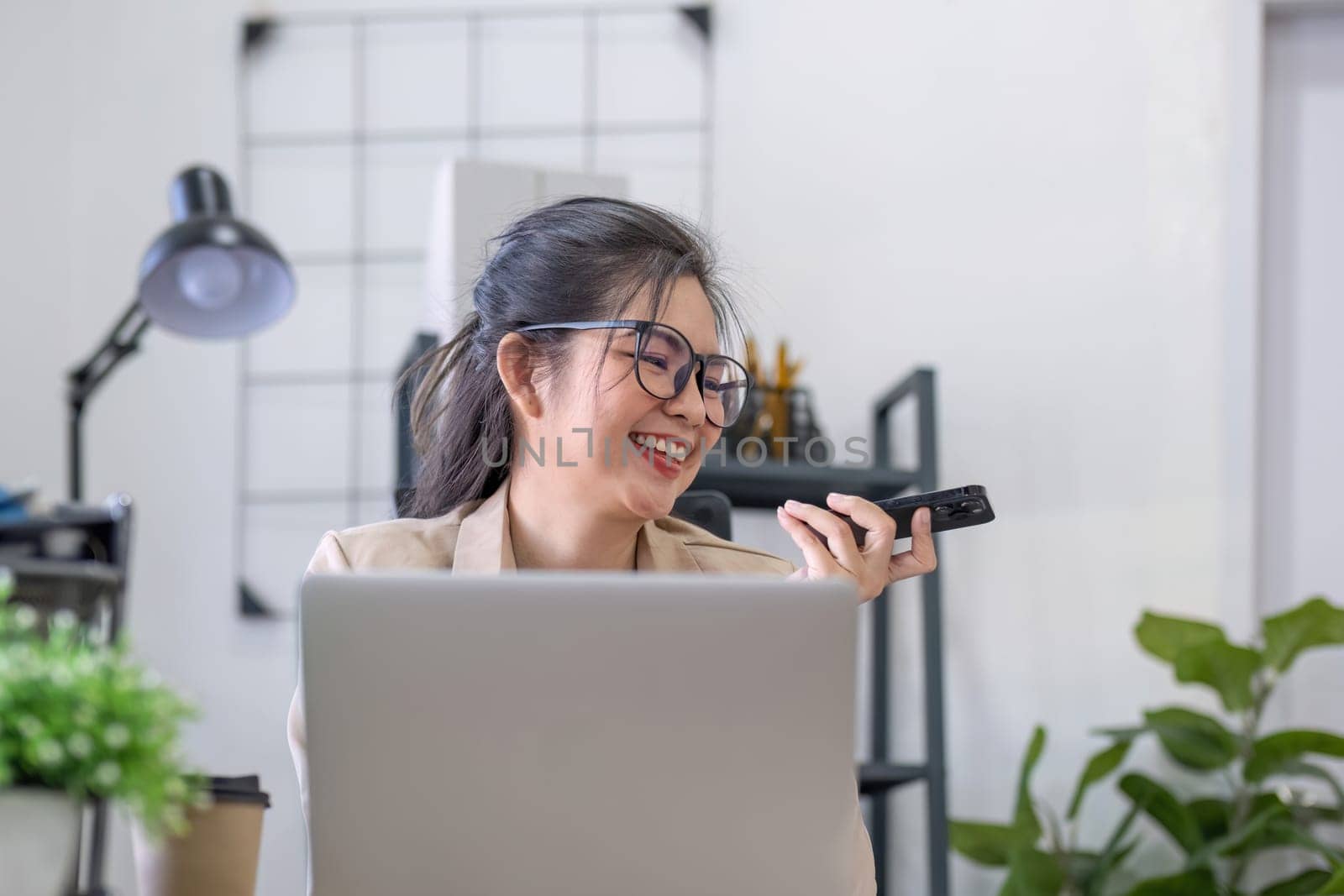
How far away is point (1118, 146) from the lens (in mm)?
2523

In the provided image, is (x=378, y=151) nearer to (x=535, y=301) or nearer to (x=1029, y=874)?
(x=535, y=301)

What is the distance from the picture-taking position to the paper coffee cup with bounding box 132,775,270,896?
812 mm

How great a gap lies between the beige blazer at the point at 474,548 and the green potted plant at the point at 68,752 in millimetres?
478

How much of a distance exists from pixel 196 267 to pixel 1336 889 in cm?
182

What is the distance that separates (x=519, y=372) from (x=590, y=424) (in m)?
0.12

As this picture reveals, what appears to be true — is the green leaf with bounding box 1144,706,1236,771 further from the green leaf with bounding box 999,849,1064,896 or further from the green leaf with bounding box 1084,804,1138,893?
the green leaf with bounding box 999,849,1064,896

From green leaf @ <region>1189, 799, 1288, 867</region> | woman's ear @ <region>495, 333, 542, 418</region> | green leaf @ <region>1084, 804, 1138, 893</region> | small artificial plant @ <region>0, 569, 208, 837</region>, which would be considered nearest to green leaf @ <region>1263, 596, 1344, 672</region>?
green leaf @ <region>1189, 799, 1288, 867</region>

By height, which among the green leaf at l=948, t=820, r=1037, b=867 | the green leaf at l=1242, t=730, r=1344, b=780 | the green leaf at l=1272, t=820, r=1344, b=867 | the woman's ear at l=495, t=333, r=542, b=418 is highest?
the woman's ear at l=495, t=333, r=542, b=418

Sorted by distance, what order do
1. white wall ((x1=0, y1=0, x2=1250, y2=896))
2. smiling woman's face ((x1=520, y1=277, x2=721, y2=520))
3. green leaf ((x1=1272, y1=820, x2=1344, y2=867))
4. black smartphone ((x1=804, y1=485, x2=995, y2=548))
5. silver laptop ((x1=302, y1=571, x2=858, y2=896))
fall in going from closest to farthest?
silver laptop ((x1=302, y1=571, x2=858, y2=896)) → black smartphone ((x1=804, y1=485, x2=995, y2=548)) → smiling woman's face ((x1=520, y1=277, x2=721, y2=520)) → green leaf ((x1=1272, y1=820, x2=1344, y2=867)) → white wall ((x1=0, y1=0, x2=1250, y2=896))

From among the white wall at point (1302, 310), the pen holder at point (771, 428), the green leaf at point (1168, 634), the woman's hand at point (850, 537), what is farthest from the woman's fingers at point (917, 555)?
the white wall at point (1302, 310)

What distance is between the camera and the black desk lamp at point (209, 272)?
190cm

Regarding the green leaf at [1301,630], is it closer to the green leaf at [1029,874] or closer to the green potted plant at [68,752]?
the green leaf at [1029,874]

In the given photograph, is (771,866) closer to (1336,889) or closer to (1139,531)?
(1336,889)

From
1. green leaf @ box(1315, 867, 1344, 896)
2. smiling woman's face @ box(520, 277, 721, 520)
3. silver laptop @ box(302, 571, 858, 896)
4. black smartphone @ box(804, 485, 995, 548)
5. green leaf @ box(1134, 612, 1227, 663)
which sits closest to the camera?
silver laptop @ box(302, 571, 858, 896)
